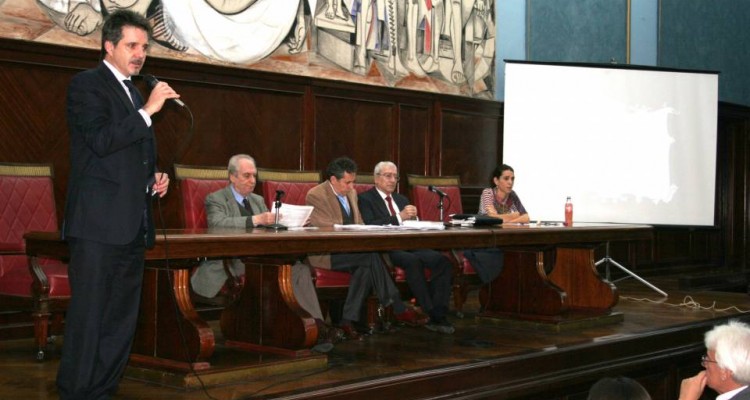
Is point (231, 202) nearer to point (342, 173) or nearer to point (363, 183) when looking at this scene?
point (342, 173)

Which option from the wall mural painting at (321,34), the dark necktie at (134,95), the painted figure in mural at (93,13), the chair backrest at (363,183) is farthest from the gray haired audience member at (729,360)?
the wall mural painting at (321,34)

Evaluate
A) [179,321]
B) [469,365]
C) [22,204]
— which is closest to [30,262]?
[22,204]

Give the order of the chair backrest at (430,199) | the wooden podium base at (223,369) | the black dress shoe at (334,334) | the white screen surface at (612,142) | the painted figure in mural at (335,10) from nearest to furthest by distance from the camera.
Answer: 1. the wooden podium base at (223,369)
2. the black dress shoe at (334,334)
3. the chair backrest at (430,199)
4. the painted figure in mural at (335,10)
5. the white screen surface at (612,142)

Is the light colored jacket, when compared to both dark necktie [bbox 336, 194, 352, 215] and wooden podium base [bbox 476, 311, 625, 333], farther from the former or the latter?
wooden podium base [bbox 476, 311, 625, 333]

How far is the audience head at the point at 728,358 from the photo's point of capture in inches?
107

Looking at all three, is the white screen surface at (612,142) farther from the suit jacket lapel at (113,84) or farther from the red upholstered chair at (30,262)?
the suit jacket lapel at (113,84)

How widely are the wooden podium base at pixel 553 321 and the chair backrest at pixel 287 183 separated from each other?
133 cm

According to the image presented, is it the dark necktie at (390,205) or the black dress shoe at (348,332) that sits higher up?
the dark necktie at (390,205)

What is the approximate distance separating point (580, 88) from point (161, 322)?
5.14 m

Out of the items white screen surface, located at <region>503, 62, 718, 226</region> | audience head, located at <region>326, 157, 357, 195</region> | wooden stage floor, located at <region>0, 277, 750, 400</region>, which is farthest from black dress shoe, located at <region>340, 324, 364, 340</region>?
white screen surface, located at <region>503, 62, 718, 226</region>

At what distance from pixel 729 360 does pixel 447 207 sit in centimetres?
392

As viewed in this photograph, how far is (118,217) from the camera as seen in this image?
3199mm

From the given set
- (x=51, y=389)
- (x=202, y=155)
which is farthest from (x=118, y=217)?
(x=202, y=155)

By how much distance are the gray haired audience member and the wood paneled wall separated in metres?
2.88
